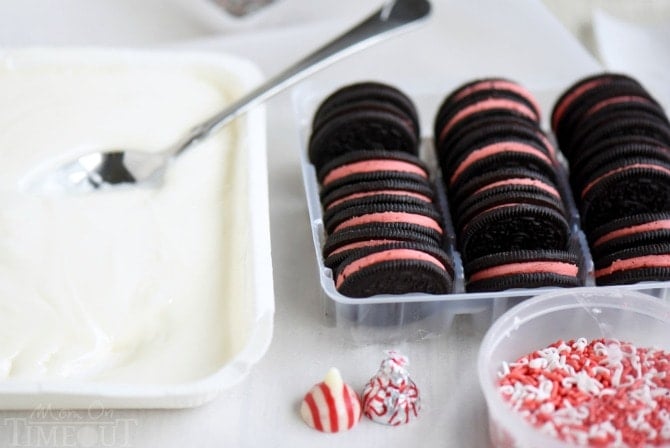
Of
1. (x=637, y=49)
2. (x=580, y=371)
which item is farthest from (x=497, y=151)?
(x=637, y=49)

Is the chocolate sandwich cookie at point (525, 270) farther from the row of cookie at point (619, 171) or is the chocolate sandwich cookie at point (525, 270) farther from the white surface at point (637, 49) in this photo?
the white surface at point (637, 49)

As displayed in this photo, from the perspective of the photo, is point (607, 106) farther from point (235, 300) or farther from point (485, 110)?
point (235, 300)

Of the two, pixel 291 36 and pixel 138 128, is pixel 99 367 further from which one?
pixel 291 36

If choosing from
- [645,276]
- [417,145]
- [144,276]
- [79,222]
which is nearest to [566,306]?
[645,276]

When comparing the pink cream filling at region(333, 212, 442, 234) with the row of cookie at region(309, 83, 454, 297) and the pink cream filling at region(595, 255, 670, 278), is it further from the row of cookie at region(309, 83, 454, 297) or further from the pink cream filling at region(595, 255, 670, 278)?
the pink cream filling at region(595, 255, 670, 278)

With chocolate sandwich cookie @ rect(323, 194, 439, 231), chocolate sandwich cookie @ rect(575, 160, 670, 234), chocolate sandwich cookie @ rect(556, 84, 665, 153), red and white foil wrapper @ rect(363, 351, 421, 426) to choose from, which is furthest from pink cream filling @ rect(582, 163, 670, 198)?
red and white foil wrapper @ rect(363, 351, 421, 426)

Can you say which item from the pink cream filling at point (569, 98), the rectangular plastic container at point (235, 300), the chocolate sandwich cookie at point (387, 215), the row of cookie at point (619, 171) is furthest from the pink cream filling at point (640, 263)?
the rectangular plastic container at point (235, 300)

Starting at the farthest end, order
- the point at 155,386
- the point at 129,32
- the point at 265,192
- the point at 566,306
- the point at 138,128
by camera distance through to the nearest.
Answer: the point at 129,32, the point at 138,128, the point at 265,192, the point at 566,306, the point at 155,386
